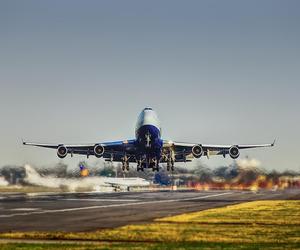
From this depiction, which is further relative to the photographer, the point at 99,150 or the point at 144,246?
the point at 99,150

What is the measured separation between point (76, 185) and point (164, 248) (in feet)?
246

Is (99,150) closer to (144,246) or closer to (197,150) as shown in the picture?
(197,150)

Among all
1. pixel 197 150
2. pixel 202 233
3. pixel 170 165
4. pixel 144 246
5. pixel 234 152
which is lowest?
pixel 144 246

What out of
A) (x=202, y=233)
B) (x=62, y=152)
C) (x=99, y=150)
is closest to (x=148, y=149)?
(x=99, y=150)

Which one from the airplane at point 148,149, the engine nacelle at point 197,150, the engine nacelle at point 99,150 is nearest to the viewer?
the airplane at point 148,149

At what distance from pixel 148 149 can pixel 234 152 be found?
15552 mm

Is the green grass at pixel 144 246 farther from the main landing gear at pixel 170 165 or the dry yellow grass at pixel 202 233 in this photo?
the main landing gear at pixel 170 165

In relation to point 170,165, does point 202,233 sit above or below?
below

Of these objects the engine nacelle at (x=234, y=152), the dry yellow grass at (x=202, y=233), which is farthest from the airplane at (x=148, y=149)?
the dry yellow grass at (x=202, y=233)

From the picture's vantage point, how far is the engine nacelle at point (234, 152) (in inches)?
2948

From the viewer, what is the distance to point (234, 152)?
7500cm

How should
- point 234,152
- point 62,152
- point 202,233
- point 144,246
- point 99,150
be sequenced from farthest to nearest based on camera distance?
point 234,152 < point 99,150 < point 62,152 < point 202,233 < point 144,246

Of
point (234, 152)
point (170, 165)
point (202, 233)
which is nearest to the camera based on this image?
point (202, 233)

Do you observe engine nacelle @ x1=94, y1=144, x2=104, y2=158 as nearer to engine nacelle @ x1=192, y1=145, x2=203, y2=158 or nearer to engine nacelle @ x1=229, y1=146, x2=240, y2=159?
engine nacelle @ x1=192, y1=145, x2=203, y2=158
